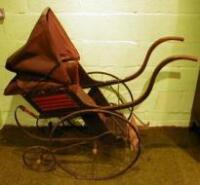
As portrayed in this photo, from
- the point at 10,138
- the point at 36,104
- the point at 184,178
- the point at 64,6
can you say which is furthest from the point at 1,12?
the point at 184,178

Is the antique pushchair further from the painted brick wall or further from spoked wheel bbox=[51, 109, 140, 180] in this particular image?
the painted brick wall

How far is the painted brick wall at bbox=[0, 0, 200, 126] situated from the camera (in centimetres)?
196

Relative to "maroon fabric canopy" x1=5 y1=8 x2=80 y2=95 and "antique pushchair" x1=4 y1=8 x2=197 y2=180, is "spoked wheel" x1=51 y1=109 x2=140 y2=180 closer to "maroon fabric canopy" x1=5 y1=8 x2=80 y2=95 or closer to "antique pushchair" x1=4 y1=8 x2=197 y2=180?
"antique pushchair" x1=4 y1=8 x2=197 y2=180

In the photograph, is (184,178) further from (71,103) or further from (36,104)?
(36,104)

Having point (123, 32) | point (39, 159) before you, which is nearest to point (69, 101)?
point (39, 159)

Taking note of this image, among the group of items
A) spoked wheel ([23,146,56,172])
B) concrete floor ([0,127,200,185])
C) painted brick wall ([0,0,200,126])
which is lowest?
concrete floor ([0,127,200,185])

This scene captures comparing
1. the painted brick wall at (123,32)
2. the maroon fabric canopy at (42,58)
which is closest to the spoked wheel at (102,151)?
the maroon fabric canopy at (42,58)

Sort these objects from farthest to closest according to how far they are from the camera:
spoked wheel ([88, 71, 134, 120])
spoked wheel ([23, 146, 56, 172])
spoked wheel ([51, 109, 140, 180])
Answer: spoked wheel ([88, 71, 134, 120]) < spoked wheel ([23, 146, 56, 172]) < spoked wheel ([51, 109, 140, 180])

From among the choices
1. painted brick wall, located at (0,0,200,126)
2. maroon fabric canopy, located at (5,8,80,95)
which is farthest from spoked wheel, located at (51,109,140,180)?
painted brick wall, located at (0,0,200,126)

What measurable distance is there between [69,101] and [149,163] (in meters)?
0.68

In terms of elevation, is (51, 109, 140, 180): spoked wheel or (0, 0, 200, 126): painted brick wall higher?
(0, 0, 200, 126): painted brick wall

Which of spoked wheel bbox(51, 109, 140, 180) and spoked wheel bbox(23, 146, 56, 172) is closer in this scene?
spoked wheel bbox(51, 109, 140, 180)

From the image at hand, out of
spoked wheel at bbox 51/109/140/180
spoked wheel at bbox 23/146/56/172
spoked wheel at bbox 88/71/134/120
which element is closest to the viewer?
spoked wheel at bbox 51/109/140/180

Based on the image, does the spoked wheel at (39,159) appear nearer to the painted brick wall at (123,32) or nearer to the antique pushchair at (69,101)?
the antique pushchair at (69,101)
